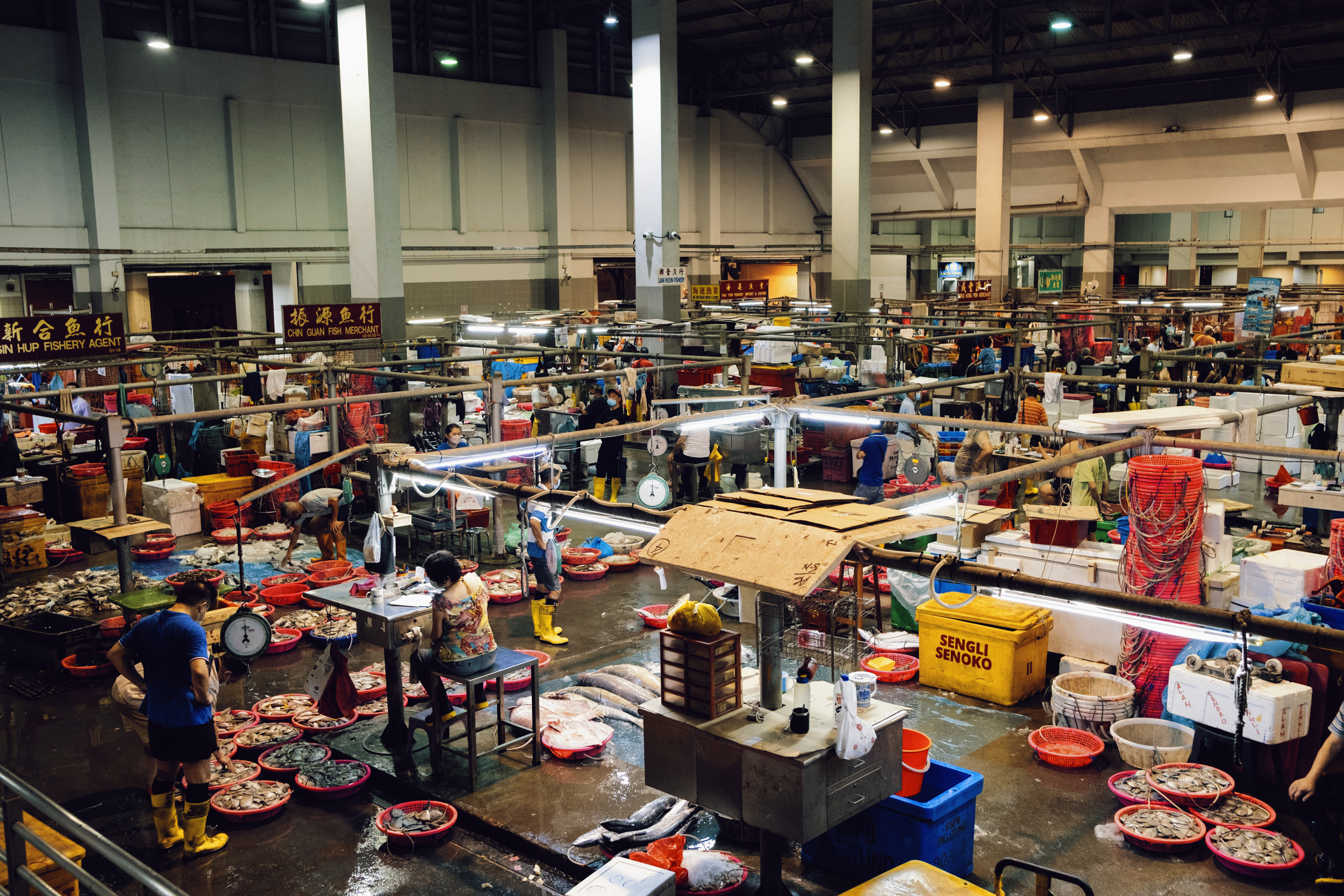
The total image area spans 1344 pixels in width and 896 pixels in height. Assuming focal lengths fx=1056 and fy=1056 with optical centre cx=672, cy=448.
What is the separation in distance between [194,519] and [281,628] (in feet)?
16.3

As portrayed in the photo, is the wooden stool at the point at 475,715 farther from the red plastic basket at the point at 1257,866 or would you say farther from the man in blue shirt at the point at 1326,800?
the man in blue shirt at the point at 1326,800

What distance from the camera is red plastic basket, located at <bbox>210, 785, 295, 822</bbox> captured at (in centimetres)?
695

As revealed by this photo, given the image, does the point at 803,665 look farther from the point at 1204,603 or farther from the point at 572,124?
the point at 572,124

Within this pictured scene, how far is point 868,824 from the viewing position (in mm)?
6066

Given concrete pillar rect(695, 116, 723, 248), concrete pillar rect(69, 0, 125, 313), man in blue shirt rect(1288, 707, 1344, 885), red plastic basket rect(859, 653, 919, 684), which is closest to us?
man in blue shirt rect(1288, 707, 1344, 885)

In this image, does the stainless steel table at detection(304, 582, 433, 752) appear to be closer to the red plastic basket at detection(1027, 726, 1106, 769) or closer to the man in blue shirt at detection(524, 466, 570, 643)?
the man in blue shirt at detection(524, 466, 570, 643)

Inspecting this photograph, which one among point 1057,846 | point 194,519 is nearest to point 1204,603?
point 1057,846

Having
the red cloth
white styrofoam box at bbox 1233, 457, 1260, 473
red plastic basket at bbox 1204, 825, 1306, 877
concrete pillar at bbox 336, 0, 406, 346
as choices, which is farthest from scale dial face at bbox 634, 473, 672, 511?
concrete pillar at bbox 336, 0, 406, 346

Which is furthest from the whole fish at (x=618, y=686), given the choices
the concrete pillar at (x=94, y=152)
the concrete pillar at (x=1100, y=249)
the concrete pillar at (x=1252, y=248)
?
the concrete pillar at (x=1252, y=248)

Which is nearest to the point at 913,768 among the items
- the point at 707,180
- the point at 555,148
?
the point at 555,148

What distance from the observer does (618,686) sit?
8891 mm

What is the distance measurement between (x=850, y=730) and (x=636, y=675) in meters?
4.46

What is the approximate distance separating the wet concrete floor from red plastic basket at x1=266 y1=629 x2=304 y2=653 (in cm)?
73

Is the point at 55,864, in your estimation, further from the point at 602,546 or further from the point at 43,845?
the point at 602,546
